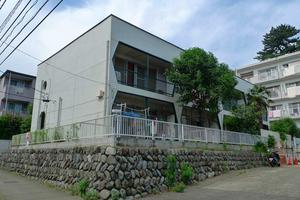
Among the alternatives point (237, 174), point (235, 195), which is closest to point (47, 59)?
point (237, 174)

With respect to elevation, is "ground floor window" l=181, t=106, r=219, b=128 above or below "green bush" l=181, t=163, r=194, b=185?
above

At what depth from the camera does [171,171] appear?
11461 mm

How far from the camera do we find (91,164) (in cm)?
1026

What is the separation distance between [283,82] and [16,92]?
36.3 m

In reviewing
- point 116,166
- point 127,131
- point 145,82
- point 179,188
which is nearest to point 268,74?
point 145,82

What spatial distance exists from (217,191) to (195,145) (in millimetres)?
3926

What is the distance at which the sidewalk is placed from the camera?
998 centimetres

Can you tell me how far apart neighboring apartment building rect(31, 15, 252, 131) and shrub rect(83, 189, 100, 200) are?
555cm

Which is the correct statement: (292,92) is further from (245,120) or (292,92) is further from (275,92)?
(245,120)

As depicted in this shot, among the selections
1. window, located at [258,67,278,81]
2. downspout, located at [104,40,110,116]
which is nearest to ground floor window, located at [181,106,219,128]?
downspout, located at [104,40,110,116]

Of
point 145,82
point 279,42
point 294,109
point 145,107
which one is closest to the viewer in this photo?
point 145,107

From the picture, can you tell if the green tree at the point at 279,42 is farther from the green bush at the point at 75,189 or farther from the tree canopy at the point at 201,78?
the green bush at the point at 75,189

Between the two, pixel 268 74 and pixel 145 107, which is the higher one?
pixel 268 74

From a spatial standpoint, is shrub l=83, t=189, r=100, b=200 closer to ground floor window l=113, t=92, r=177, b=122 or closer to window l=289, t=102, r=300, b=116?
ground floor window l=113, t=92, r=177, b=122
